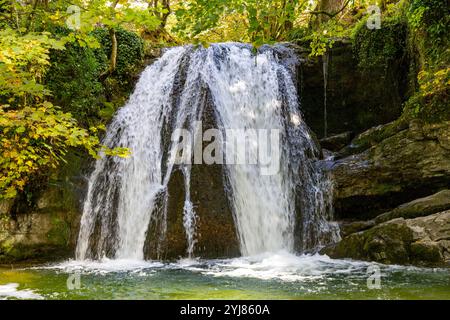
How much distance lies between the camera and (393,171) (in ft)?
28.5

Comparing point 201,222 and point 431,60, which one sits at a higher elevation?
point 431,60

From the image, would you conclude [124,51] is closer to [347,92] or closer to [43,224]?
[43,224]

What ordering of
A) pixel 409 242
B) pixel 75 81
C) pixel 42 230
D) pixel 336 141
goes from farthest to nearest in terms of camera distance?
pixel 336 141
pixel 75 81
pixel 42 230
pixel 409 242

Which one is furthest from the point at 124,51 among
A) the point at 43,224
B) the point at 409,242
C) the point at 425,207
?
the point at 409,242

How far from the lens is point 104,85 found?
11688mm

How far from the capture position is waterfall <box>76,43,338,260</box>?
855cm

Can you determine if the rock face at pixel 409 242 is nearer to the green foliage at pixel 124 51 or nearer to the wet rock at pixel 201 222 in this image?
the wet rock at pixel 201 222

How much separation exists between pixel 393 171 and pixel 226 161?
3.69m

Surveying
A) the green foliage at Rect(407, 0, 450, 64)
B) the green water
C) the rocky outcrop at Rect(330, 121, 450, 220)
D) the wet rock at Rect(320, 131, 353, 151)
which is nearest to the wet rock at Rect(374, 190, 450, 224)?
the rocky outcrop at Rect(330, 121, 450, 220)

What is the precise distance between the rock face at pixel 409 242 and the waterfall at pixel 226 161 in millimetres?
1743

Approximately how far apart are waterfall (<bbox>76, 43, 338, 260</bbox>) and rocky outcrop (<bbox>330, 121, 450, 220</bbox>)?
48 cm

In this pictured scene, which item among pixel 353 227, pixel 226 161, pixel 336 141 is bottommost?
pixel 353 227

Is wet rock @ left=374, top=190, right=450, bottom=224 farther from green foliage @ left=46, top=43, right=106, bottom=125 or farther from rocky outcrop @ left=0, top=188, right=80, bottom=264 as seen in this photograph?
green foliage @ left=46, top=43, right=106, bottom=125
